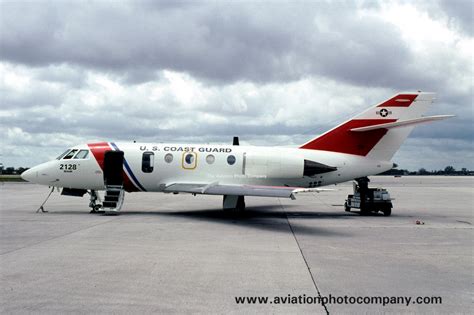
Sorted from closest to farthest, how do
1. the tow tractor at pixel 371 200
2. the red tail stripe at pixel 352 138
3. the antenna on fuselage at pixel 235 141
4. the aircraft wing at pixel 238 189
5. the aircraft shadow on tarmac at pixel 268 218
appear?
the aircraft shadow on tarmac at pixel 268 218 < the aircraft wing at pixel 238 189 < the red tail stripe at pixel 352 138 < the tow tractor at pixel 371 200 < the antenna on fuselage at pixel 235 141

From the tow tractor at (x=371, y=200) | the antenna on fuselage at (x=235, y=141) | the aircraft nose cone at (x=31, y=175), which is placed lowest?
the tow tractor at (x=371, y=200)

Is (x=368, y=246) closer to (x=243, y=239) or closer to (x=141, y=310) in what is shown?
(x=243, y=239)

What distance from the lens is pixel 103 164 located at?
19.7 metres

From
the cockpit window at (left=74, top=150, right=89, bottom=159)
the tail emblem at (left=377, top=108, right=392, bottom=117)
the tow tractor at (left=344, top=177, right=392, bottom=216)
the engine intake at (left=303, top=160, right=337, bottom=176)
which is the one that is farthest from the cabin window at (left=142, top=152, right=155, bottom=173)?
the tail emblem at (left=377, top=108, right=392, bottom=117)

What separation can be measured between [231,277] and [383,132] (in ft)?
46.0

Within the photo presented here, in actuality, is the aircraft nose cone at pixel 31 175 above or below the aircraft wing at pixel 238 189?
above

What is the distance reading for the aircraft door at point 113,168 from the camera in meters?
19.5

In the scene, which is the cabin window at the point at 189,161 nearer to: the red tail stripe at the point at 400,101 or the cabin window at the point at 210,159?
the cabin window at the point at 210,159

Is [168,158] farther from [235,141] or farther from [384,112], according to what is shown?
[384,112]

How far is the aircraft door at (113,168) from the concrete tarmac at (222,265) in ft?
11.2

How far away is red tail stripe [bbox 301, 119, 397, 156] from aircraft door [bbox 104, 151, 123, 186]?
9.03 m

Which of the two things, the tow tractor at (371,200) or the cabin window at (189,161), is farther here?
the tow tractor at (371,200)

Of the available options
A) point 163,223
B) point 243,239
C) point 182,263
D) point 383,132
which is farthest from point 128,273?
point 383,132

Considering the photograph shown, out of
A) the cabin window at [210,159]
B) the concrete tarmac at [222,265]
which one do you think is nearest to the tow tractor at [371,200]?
the concrete tarmac at [222,265]
